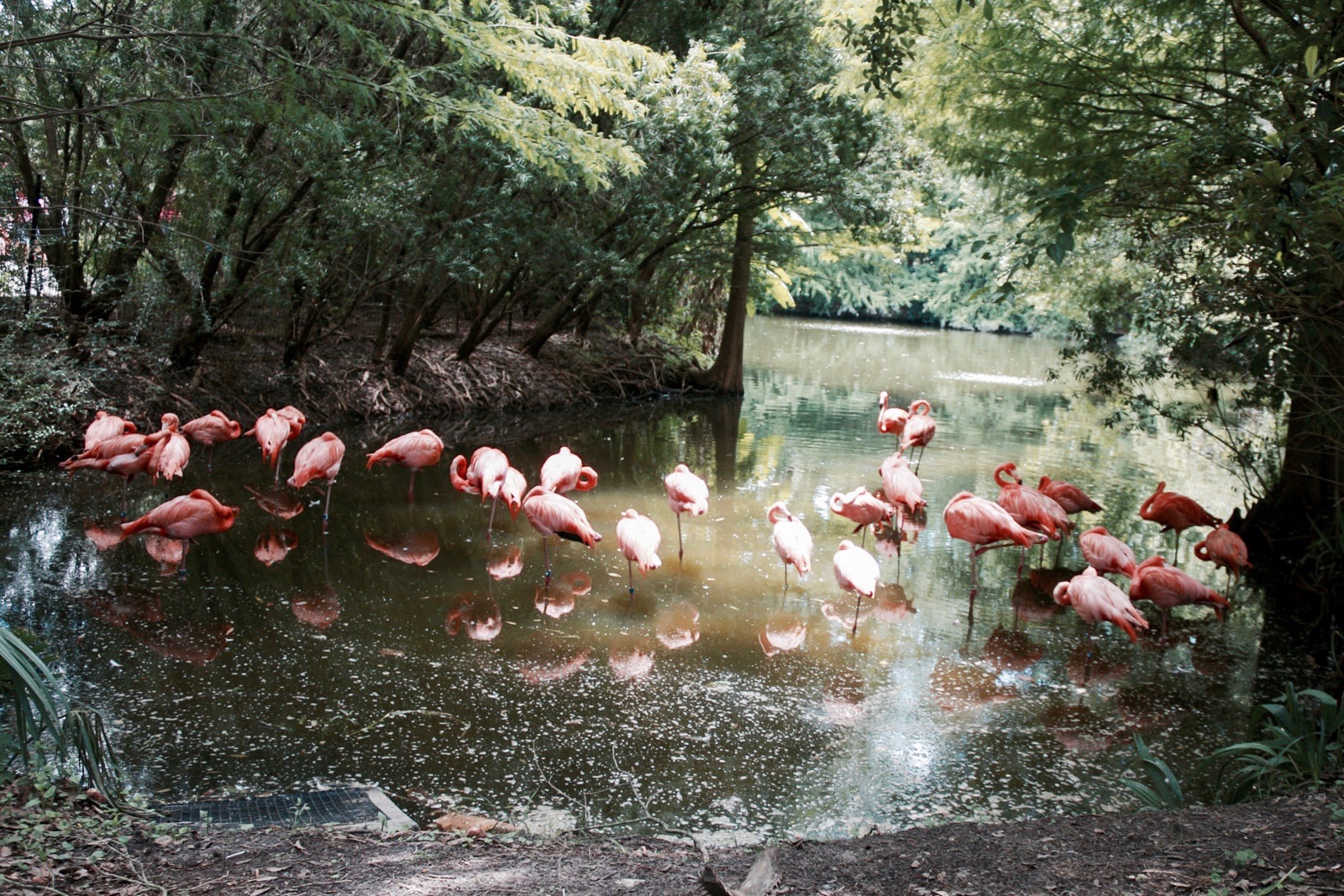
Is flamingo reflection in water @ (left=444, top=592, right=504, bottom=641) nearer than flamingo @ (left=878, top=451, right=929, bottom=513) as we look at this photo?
Yes

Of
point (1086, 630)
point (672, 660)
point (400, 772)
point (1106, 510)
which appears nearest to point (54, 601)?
point (400, 772)

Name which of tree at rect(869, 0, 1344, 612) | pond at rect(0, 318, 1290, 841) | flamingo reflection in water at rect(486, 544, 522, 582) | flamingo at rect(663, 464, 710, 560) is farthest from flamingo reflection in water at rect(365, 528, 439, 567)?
tree at rect(869, 0, 1344, 612)

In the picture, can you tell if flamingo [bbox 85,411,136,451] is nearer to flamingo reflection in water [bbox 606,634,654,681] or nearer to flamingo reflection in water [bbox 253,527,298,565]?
flamingo reflection in water [bbox 253,527,298,565]

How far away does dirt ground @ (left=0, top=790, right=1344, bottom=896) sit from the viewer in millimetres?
2730

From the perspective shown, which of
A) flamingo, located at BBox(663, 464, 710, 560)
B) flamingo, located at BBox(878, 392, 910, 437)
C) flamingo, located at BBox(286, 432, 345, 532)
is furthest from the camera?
flamingo, located at BBox(878, 392, 910, 437)

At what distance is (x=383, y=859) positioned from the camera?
2990 millimetres

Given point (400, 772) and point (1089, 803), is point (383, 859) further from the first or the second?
point (1089, 803)

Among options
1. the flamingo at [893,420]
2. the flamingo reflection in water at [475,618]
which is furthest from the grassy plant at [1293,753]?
the flamingo at [893,420]

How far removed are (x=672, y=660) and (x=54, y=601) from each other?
365cm

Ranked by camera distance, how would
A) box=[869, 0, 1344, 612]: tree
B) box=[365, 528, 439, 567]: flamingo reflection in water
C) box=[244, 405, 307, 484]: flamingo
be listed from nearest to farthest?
box=[869, 0, 1344, 612]: tree
box=[365, 528, 439, 567]: flamingo reflection in water
box=[244, 405, 307, 484]: flamingo

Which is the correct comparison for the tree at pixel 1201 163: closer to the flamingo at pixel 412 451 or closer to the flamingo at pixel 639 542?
the flamingo at pixel 639 542

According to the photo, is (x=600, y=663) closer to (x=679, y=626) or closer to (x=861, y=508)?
(x=679, y=626)

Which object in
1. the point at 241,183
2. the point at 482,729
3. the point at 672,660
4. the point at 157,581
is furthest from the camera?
the point at 241,183

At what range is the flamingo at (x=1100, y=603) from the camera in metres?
5.95
